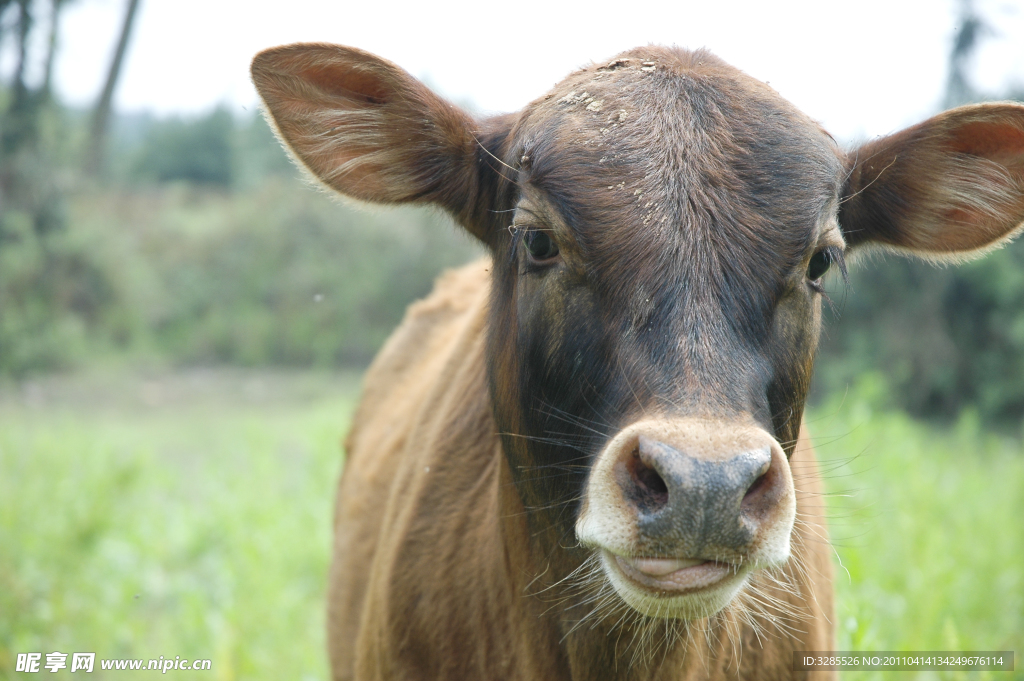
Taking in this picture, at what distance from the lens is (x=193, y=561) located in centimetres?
762

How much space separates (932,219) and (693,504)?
83.4 inches

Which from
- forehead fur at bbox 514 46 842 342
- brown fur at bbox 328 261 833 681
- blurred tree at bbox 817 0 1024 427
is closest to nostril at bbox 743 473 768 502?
forehead fur at bbox 514 46 842 342

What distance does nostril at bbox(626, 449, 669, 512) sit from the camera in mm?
1931

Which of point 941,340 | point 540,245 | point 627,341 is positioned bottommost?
point 941,340

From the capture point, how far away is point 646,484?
196cm

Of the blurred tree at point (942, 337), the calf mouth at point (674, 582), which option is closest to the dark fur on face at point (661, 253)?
the calf mouth at point (674, 582)

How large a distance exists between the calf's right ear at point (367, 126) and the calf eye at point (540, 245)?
653 mm

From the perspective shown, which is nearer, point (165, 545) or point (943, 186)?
point (943, 186)

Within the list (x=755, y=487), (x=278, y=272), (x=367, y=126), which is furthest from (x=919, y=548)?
(x=278, y=272)

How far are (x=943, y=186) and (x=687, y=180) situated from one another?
59.6 inches

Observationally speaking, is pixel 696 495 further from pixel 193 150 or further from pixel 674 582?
pixel 193 150

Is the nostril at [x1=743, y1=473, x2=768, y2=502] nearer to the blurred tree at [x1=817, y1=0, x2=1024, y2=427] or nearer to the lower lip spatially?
the lower lip

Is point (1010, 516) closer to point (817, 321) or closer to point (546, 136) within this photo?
point (817, 321)

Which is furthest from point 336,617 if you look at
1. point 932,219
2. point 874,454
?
point 874,454
